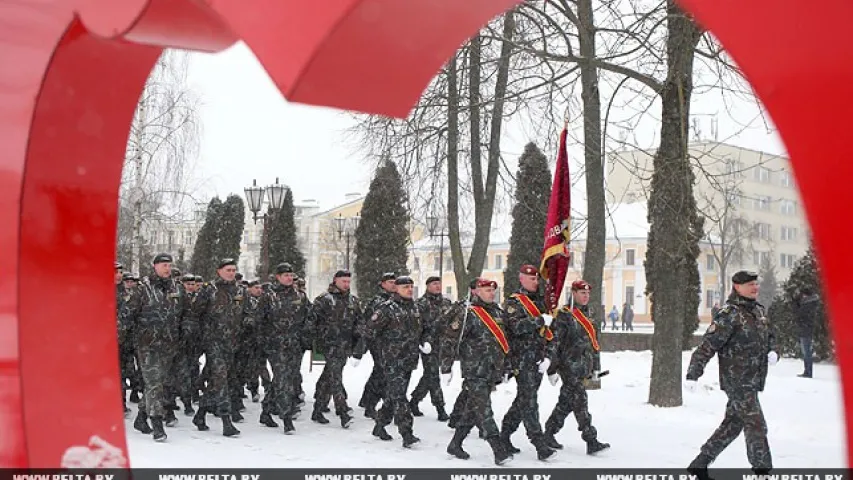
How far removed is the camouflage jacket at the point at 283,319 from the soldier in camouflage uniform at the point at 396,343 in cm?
100

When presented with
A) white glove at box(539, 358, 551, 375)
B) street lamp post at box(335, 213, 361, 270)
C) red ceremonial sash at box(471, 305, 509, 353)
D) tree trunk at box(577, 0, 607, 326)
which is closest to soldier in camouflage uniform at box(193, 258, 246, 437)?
red ceremonial sash at box(471, 305, 509, 353)

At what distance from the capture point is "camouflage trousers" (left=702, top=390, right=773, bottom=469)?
287 inches

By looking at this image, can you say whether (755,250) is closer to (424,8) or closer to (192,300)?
(192,300)

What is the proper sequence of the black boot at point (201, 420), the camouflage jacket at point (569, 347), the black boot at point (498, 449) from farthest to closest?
the black boot at point (201, 420)
the camouflage jacket at point (569, 347)
the black boot at point (498, 449)

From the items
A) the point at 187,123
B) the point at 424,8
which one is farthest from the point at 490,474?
the point at 187,123

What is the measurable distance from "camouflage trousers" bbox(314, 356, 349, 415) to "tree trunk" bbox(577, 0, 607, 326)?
453 centimetres

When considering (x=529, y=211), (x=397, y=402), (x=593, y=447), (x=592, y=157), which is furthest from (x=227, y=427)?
(x=529, y=211)

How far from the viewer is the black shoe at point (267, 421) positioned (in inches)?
442

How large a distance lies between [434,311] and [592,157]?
3.86 m

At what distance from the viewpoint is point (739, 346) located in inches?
294

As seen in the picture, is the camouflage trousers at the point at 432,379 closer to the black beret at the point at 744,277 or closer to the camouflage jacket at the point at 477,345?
the camouflage jacket at the point at 477,345

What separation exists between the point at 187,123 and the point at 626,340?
574 inches

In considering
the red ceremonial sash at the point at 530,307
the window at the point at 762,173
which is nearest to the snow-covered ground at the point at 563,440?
the red ceremonial sash at the point at 530,307

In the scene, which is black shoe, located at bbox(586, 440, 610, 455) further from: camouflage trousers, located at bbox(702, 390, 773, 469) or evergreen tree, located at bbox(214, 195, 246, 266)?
evergreen tree, located at bbox(214, 195, 246, 266)
